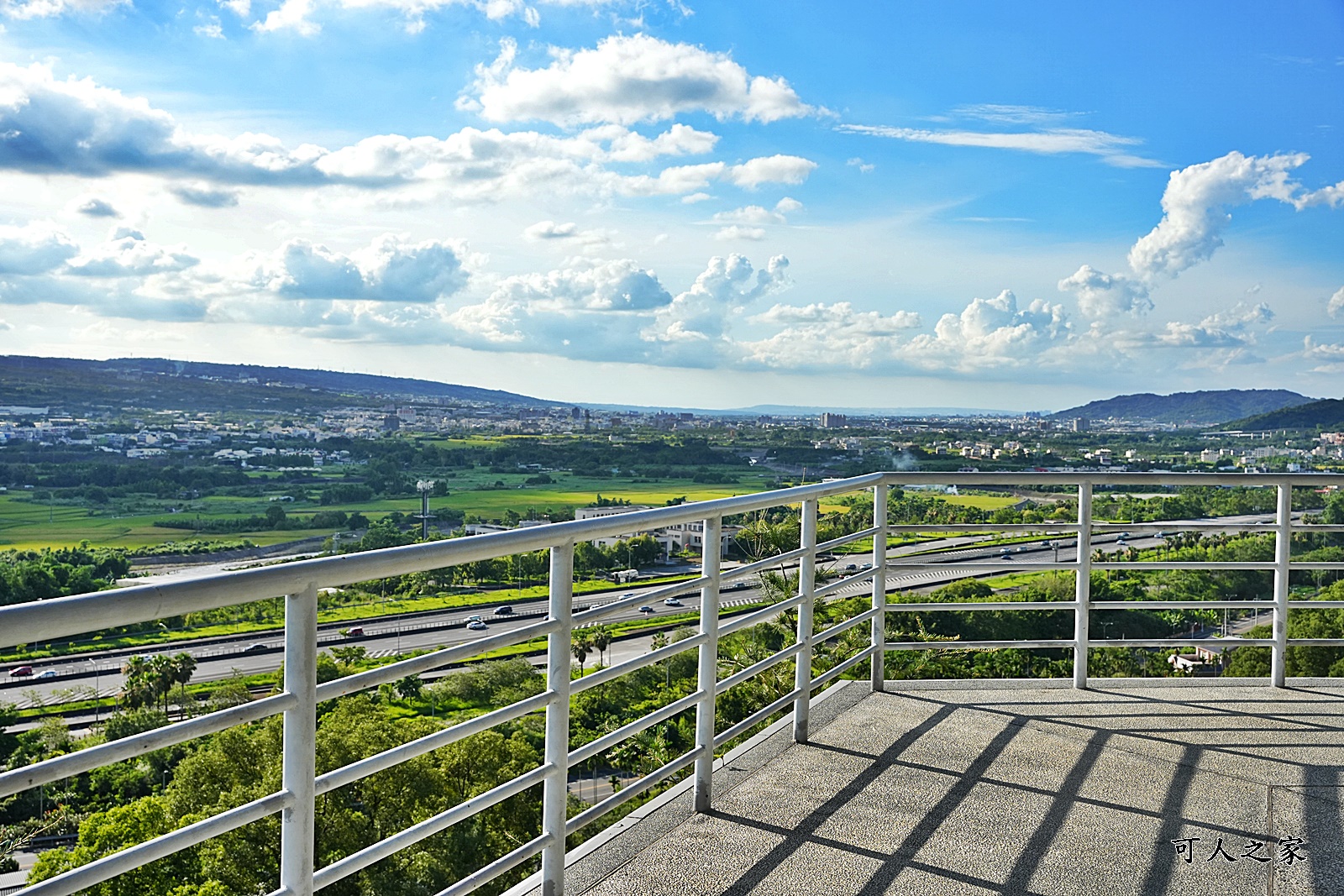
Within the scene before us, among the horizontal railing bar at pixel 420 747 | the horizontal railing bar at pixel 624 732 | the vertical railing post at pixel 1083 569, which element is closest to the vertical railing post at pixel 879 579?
the vertical railing post at pixel 1083 569

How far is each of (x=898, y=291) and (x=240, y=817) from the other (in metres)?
93.6

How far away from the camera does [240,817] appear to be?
5.45 feet

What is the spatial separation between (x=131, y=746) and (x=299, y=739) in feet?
1.26

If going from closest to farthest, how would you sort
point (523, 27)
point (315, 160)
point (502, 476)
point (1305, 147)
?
point (1305, 147) < point (502, 476) < point (523, 27) < point (315, 160)

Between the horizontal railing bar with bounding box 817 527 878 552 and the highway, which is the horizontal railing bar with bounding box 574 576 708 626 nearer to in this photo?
the highway

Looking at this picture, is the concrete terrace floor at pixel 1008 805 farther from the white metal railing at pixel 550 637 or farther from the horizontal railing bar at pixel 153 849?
the horizontal railing bar at pixel 153 849

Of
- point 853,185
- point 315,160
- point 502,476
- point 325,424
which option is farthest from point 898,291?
point 315,160

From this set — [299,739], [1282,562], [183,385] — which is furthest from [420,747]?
[183,385]

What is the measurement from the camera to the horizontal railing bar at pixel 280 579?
4.31ft

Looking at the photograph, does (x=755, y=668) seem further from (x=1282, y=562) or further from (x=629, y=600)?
(x=1282, y=562)

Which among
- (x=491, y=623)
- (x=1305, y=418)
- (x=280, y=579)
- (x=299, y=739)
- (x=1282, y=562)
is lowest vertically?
(x=491, y=623)

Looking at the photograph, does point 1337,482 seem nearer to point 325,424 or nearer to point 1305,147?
point 1305,147

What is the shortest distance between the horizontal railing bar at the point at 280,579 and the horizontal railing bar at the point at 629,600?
18cm

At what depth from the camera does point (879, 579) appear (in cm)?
483
